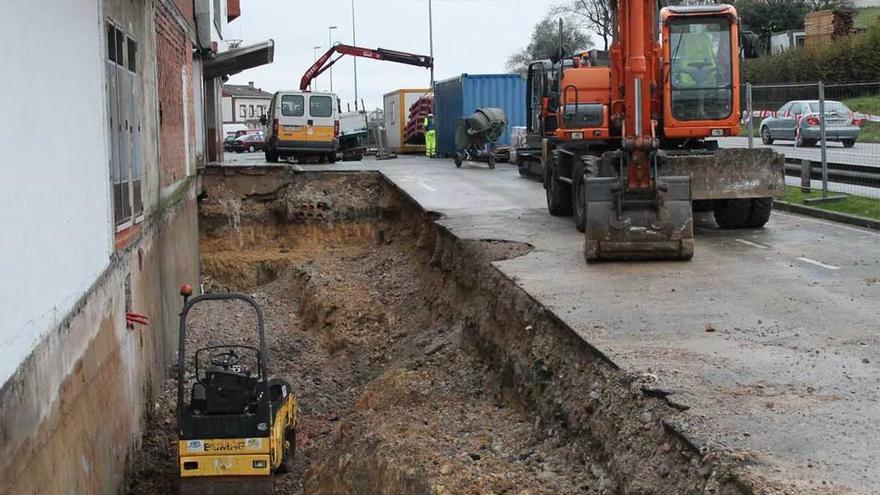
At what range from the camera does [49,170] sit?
21.8 feet

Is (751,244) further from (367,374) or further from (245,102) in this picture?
(245,102)

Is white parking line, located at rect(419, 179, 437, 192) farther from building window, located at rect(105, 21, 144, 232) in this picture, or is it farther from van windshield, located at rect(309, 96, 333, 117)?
building window, located at rect(105, 21, 144, 232)

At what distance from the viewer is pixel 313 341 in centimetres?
1738

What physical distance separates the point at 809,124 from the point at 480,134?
1009 centimetres

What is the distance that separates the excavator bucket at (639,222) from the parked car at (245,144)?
174ft

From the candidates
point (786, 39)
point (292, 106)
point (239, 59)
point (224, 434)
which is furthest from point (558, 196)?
point (786, 39)

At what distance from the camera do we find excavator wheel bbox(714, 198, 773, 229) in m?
15.1

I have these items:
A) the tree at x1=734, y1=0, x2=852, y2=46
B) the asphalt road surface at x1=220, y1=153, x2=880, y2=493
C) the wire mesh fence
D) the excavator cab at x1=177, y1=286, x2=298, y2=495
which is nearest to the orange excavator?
the asphalt road surface at x1=220, y1=153, x2=880, y2=493

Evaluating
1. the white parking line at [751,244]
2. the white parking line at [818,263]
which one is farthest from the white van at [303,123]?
the white parking line at [818,263]

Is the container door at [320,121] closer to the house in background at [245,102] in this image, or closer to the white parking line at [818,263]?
the white parking line at [818,263]

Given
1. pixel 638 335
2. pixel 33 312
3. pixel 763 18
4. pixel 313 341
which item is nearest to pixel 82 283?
pixel 33 312

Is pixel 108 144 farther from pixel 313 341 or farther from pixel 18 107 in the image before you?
pixel 313 341

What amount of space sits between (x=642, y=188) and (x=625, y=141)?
24.1 inches

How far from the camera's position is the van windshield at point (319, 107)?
111 feet
